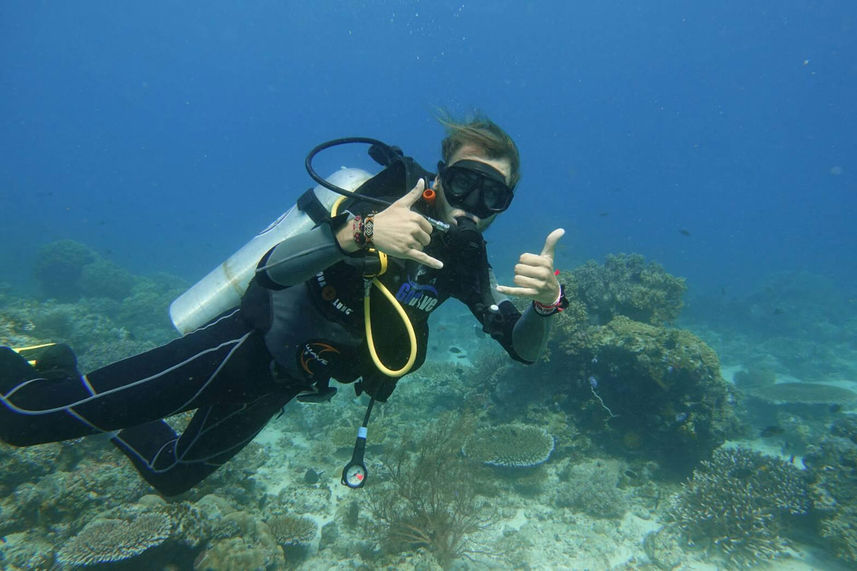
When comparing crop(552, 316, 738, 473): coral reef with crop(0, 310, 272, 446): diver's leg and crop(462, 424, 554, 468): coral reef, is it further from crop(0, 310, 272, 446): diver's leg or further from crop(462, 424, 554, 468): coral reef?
crop(0, 310, 272, 446): diver's leg

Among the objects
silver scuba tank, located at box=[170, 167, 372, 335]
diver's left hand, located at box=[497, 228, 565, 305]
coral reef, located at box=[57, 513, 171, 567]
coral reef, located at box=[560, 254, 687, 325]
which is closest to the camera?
diver's left hand, located at box=[497, 228, 565, 305]

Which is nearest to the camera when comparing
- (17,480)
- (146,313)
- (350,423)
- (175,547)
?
(175,547)

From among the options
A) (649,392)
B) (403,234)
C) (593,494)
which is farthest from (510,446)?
(403,234)

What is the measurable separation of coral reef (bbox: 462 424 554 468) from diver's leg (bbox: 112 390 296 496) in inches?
176

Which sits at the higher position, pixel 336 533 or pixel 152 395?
pixel 152 395

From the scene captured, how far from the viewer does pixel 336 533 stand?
5410 mm

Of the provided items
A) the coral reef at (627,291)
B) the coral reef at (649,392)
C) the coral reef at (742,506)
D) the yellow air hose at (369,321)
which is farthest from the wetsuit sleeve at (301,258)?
the coral reef at (627,291)

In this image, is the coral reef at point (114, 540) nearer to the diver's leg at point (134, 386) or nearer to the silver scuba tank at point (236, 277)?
the diver's leg at point (134, 386)

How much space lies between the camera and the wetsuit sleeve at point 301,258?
2184 mm

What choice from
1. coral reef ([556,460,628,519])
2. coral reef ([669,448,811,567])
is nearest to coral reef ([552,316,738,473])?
coral reef ([669,448,811,567])

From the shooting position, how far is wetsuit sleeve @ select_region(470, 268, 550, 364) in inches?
114

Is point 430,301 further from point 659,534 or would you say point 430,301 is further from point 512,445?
point 659,534

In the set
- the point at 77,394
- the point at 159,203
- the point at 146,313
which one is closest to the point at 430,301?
the point at 77,394

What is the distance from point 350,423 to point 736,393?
9.98 meters
